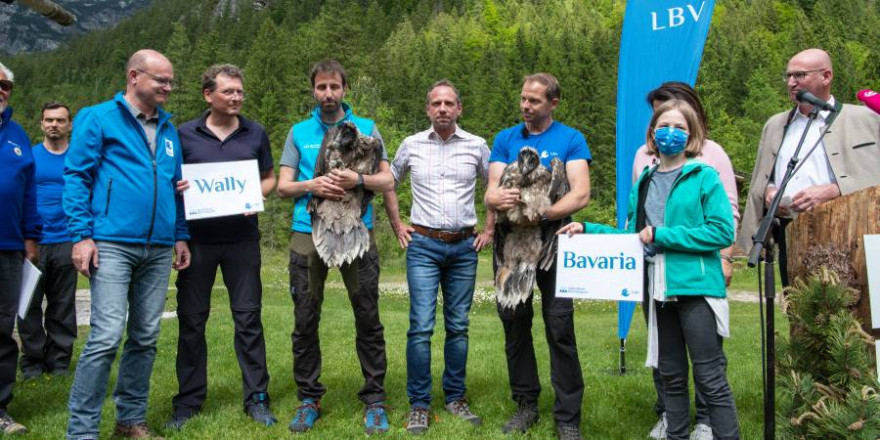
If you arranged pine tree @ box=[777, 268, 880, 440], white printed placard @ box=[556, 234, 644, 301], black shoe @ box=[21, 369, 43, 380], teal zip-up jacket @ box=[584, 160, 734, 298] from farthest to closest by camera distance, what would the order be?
black shoe @ box=[21, 369, 43, 380], white printed placard @ box=[556, 234, 644, 301], teal zip-up jacket @ box=[584, 160, 734, 298], pine tree @ box=[777, 268, 880, 440]

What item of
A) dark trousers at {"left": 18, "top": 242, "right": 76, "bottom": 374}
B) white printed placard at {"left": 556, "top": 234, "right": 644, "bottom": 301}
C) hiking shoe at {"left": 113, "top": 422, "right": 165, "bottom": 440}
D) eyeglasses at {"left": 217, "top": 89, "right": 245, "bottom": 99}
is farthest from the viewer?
dark trousers at {"left": 18, "top": 242, "right": 76, "bottom": 374}

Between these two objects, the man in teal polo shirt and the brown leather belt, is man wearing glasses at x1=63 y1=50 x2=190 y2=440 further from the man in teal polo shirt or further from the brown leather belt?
the brown leather belt

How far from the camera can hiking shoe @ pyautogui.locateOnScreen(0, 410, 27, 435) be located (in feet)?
17.0

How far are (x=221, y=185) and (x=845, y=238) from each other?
421 cm

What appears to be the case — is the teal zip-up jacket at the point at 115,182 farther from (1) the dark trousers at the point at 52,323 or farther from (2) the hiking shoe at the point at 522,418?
(1) the dark trousers at the point at 52,323

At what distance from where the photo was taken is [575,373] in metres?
4.93

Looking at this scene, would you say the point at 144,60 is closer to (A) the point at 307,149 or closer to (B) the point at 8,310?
(A) the point at 307,149

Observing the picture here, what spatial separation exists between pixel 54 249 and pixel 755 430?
22.7ft

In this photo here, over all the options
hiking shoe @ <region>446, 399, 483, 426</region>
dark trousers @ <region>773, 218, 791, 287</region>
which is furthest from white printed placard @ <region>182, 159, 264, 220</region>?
dark trousers @ <region>773, 218, 791, 287</region>

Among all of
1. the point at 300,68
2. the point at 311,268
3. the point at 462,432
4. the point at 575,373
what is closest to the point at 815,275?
the point at 575,373

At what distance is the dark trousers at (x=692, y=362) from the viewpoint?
3.96 m

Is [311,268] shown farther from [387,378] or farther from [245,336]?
[387,378]

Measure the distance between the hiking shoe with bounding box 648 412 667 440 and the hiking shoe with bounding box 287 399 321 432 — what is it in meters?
2.57

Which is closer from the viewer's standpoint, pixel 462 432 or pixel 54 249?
pixel 462 432
